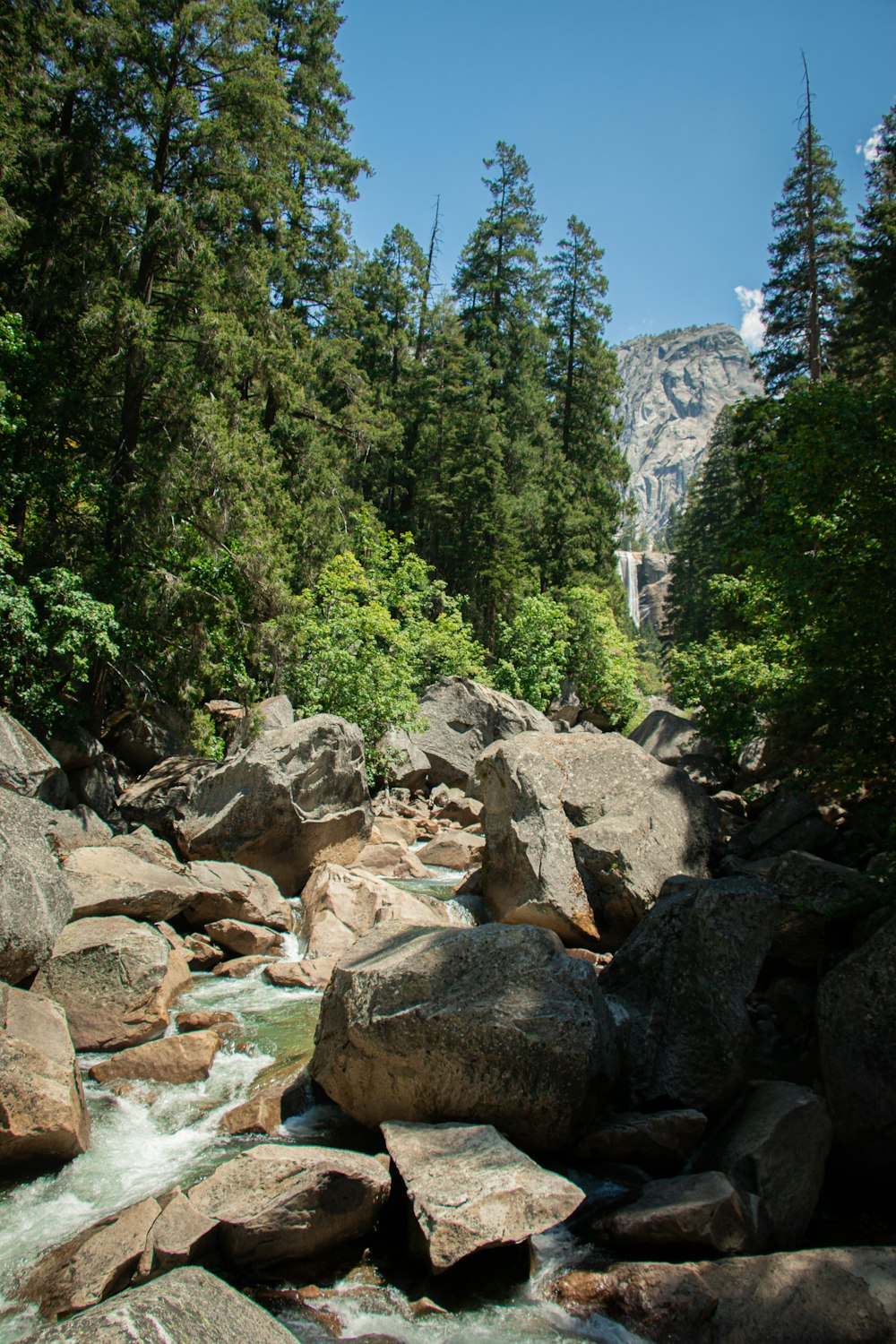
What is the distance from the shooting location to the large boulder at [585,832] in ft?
32.0

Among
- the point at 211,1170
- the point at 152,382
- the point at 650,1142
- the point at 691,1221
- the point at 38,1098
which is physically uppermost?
the point at 152,382

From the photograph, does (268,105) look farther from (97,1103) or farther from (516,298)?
(516,298)

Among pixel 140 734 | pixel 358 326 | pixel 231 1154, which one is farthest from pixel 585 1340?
pixel 358 326

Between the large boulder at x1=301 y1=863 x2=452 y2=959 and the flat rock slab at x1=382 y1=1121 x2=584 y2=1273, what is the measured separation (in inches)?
179

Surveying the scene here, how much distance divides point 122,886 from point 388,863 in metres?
5.60

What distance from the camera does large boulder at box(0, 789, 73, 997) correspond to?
6824mm

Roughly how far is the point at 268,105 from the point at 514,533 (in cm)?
1941

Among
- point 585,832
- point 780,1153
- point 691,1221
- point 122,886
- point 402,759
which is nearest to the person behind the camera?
point 691,1221

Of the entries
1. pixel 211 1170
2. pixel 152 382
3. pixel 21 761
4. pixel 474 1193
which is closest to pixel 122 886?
pixel 21 761

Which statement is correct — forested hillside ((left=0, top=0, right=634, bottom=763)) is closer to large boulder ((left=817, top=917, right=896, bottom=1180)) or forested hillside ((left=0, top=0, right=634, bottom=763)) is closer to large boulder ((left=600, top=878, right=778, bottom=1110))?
large boulder ((left=600, top=878, right=778, bottom=1110))

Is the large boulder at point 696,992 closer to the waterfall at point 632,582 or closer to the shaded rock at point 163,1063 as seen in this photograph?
the shaded rock at point 163,1063

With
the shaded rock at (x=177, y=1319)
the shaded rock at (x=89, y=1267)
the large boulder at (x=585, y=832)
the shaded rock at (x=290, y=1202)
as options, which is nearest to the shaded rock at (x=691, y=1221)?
the shaded rock at (x=290, y=1202)

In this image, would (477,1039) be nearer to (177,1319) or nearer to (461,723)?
(177,1319)

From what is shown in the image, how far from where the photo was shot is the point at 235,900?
10516 mm
